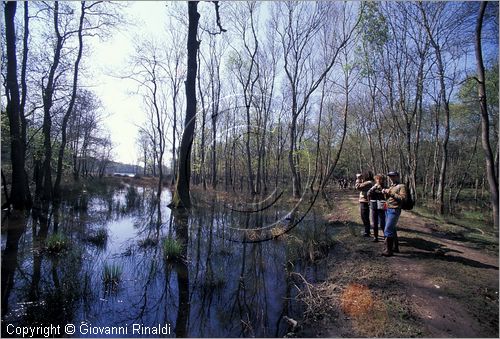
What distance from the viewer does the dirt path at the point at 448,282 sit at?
145 inches

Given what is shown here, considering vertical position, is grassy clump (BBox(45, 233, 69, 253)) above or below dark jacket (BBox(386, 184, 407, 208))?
below

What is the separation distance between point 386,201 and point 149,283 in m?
5.48

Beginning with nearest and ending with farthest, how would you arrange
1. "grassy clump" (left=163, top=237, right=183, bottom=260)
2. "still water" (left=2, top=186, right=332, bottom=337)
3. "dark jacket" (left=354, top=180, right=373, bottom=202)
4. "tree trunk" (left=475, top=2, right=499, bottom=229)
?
"still water" (left=2, top=186, right=332, bottom=337) → "tree trunk" (left=475, top=2, right=499, bottom=229) → "grassy clump" (left=163, top=237, right=183, bottom=260) → "dark jacket" (left=354, top=180, right=373, bottom=202)

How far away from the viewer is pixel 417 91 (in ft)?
54.6

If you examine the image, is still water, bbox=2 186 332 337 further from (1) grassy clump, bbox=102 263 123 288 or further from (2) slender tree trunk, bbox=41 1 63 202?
(2) slender tree trunk, bbox=41 1 63 202

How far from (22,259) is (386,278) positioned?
25.4 ft

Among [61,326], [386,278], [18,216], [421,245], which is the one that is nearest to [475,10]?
[421,245]

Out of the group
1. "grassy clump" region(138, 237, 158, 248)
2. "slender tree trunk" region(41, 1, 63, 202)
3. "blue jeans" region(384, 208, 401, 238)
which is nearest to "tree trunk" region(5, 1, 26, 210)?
"slender tree trunk" region(41, 1, 63, 202)

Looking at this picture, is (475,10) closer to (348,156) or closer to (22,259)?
(22,259)

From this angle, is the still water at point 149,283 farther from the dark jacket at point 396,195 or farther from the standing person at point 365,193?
the dark jacket at point 396,195

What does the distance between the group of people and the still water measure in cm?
161

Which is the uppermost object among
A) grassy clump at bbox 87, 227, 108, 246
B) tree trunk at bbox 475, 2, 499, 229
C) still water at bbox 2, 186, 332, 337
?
tree trunk at bbox 475, 2, 499, 229

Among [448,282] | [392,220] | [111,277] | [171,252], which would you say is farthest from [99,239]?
[448,282]

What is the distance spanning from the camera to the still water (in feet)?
13.2
